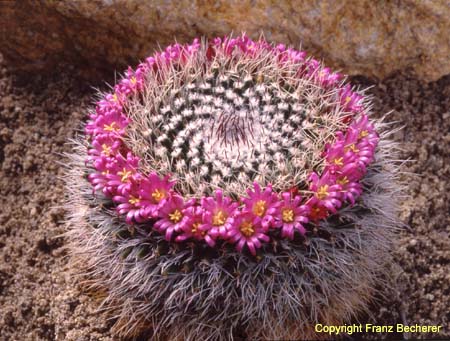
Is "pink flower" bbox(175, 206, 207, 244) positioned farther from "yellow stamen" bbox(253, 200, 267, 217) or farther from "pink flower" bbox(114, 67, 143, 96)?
"pink flower" bbox(114, 67, 143, 96)

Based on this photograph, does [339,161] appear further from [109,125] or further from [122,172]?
[109,125]

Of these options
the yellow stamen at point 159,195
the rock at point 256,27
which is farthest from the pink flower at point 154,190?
the rock at point 256,27

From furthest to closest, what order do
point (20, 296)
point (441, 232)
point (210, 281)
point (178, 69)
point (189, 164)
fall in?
1. point (441, 232)
2. point (20, 296)
3. point (178, 69)
4. point (189, 164)
5. point (210, 281)

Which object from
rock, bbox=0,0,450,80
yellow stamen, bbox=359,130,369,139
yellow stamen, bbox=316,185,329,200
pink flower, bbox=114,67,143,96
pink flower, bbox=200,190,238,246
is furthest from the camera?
rock, bbox=0,0,450,80

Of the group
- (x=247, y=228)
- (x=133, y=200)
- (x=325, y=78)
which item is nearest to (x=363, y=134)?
(x=325, y=78)

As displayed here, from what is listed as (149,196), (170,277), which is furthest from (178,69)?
(170,277)

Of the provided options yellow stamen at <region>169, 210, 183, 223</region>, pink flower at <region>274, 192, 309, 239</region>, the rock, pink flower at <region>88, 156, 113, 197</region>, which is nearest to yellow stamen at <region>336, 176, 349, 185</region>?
pink flower at <region>274, 192, 309, 239</region>

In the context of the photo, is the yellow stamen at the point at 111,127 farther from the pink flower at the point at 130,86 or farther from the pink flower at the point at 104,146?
the pink flower at the point at 130,86

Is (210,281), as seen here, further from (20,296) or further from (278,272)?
(20,296)
